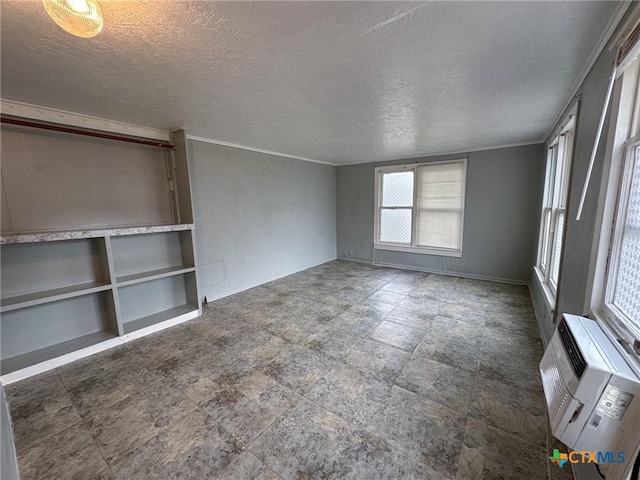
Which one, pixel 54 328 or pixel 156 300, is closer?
pixel 54 328

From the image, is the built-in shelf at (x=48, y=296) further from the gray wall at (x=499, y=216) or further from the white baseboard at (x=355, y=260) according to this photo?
the gray wall at (x=499, y=216)

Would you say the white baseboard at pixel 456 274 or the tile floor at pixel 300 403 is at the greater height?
the white baseboard at pixel 456 274

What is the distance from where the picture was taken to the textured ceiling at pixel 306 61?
122 centimetres

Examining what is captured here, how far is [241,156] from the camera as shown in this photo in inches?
160

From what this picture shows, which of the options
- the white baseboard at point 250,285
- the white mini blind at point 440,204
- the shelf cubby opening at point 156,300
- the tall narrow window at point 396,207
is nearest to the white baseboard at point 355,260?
the tall narrow window at point 396,207

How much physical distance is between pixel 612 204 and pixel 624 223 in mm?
111

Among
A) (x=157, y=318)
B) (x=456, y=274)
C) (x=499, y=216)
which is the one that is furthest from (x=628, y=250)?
(x=157, y=318)

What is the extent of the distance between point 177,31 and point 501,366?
3.38 meters

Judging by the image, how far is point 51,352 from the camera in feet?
7.77

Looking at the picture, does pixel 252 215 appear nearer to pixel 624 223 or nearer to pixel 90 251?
pixel 90 251

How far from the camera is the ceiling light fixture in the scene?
0.93 metres

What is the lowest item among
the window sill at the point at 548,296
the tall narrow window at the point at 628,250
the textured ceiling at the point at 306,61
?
the window sill at the point at 548,296

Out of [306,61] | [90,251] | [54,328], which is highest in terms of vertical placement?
[306,61]

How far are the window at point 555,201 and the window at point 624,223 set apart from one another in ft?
4.14
